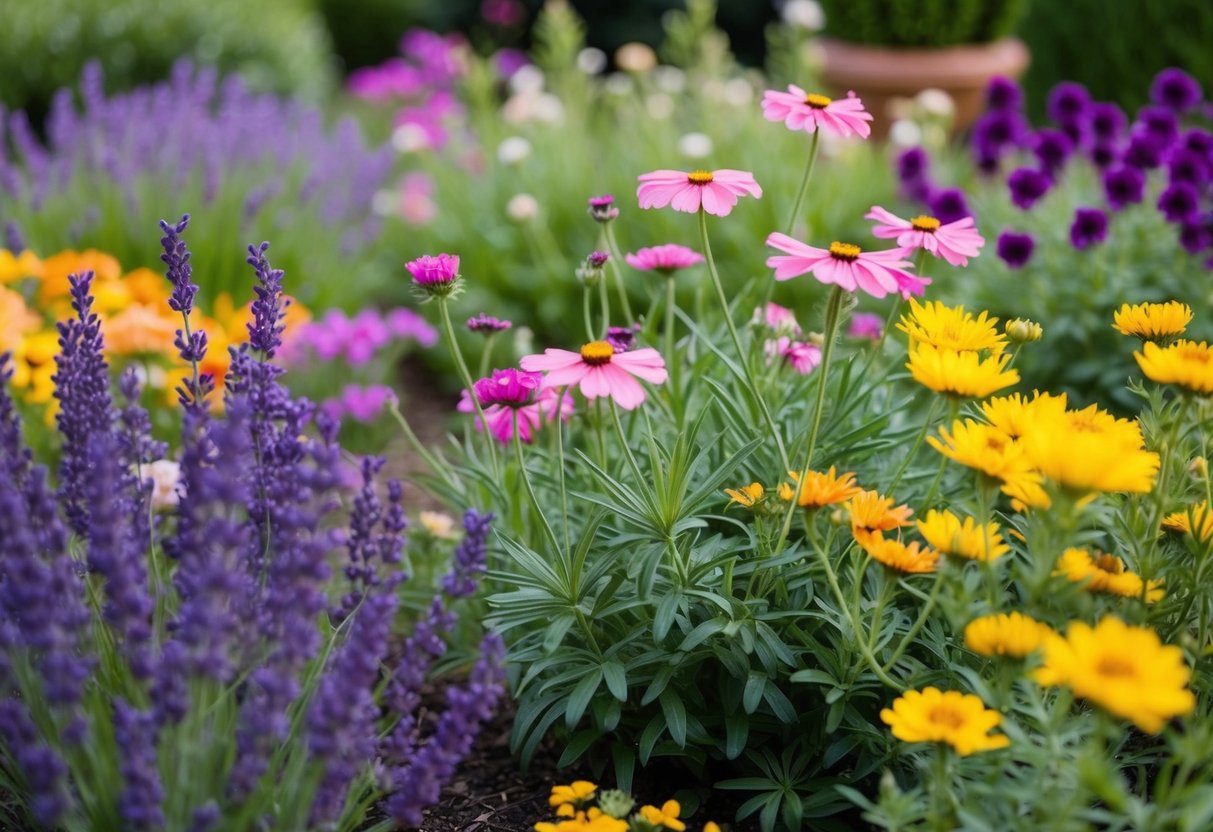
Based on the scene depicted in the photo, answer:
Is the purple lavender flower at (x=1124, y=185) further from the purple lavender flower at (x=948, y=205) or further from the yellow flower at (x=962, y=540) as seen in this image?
the yellow flower at (x=962, y=540)

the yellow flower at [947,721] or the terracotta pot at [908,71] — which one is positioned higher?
the yellow flower at [947,721]

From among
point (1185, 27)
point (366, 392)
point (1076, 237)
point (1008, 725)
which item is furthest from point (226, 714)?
point (1185, 27)

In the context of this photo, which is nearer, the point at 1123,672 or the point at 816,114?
the point at 1123,672

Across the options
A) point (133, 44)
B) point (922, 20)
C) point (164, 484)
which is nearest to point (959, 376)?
point (164, 484)

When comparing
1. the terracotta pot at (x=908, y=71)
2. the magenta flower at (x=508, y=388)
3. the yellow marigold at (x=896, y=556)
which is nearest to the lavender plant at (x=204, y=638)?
the magenta flower at (x=508, y=388)

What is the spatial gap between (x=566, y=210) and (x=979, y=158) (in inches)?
63.1

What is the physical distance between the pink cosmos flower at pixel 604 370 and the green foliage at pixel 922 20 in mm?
5259

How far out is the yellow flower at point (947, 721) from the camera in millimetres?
1397

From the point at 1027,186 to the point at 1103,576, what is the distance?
5.86 feet

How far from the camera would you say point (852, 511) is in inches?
63.7

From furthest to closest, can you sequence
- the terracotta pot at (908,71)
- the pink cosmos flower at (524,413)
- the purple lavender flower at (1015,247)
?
the terracotta pot at (908,71) < the purple lavender flower at (1015,247) < the pink cosmos flower at (524,413)

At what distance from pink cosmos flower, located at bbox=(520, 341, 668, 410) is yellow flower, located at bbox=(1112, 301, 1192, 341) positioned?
0.76m

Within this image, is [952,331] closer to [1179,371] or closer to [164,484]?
[1179,371]

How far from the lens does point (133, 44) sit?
6188 mm
